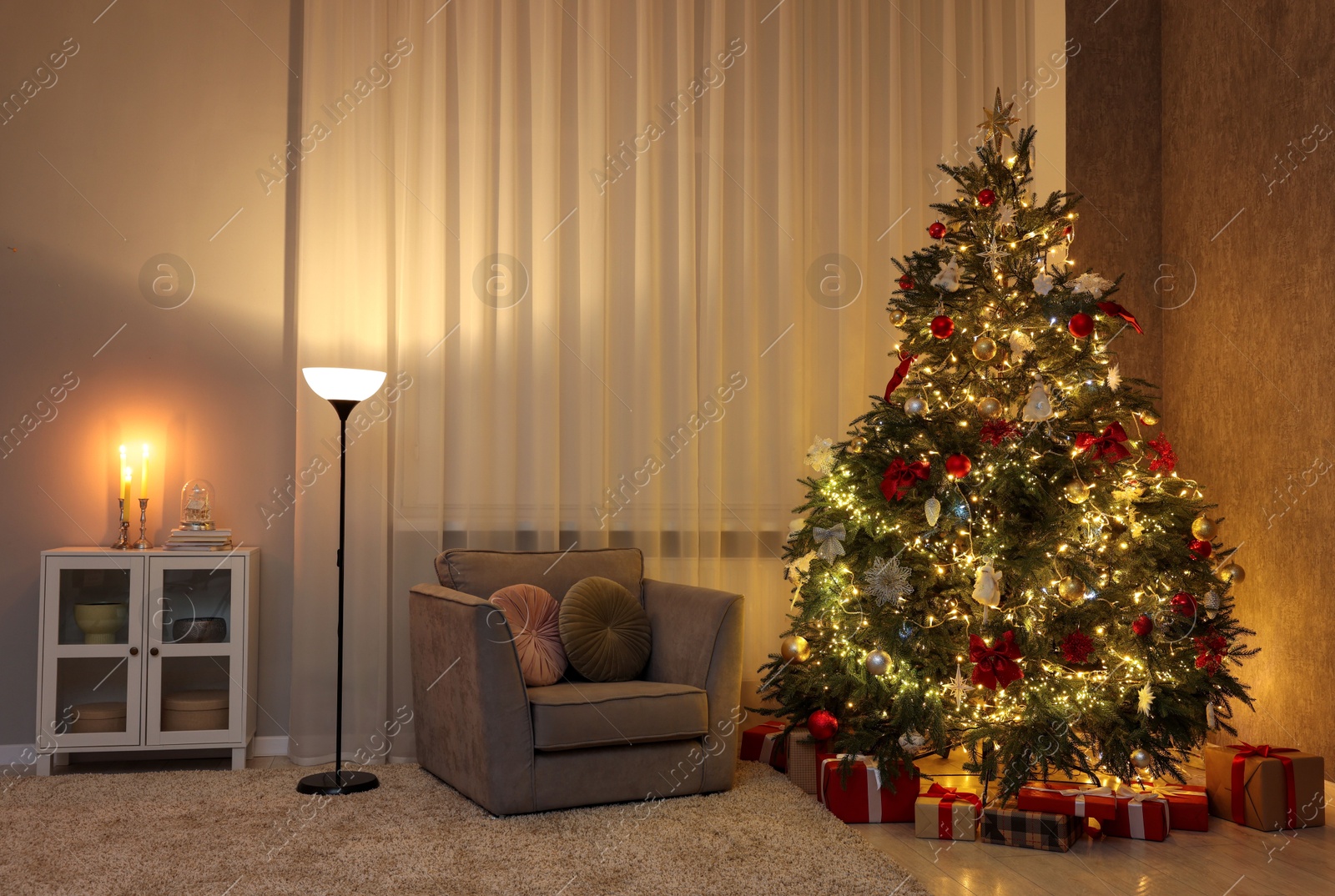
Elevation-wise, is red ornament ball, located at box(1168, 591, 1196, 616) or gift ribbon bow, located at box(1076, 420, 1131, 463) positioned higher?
gift ribbon bow, located at box(1076, 420, 1131, 463)

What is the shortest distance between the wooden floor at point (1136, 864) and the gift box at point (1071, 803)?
3.1 inches

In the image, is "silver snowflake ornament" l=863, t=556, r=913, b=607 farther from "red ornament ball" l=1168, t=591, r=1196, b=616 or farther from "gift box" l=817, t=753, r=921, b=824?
"red ornament ball" l=1168, t=591, r=1196, b=616

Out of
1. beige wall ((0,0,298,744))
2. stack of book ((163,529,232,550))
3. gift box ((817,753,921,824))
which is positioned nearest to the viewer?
gift box ((817,753,921,824))

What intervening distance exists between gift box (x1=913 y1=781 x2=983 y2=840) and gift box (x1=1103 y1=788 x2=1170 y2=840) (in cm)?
36

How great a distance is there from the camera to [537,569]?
12.1 feet

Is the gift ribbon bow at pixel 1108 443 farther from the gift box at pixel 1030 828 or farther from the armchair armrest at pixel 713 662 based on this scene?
the armchair armrest at pixel 713 662

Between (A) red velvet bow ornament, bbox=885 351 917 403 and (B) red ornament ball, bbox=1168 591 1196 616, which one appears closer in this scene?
(B) red ornament ball, bbox=1168 591 1196 616

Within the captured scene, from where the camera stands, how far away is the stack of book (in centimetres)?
369

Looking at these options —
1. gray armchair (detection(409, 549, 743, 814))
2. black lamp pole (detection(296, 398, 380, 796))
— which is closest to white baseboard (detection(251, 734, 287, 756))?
black lamp pole (detection(296, 398, 380, 796))

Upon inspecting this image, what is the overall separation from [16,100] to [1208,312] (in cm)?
450

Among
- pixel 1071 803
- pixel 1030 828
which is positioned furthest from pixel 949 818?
pixel 1071 803

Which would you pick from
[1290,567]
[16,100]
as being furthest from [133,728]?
[1290,567]

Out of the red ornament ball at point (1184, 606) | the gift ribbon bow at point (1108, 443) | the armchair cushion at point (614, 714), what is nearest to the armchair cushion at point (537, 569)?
the armchair cushion at point (614, 714)

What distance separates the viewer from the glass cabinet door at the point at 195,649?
354 centimetres
